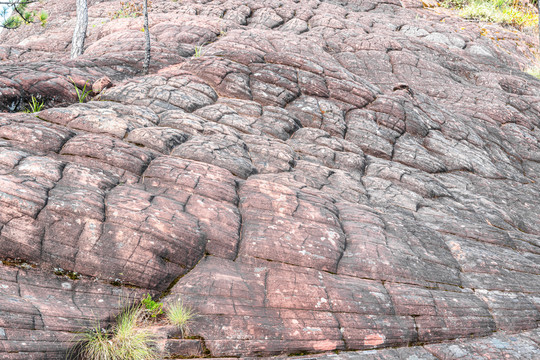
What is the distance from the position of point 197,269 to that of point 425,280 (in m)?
3.93

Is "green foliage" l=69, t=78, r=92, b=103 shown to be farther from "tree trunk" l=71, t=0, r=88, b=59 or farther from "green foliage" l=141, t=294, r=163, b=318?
"tree trunk" l=71, t=0, r=88, b=59

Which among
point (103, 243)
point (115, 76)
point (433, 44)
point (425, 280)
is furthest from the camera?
point (433, 44)

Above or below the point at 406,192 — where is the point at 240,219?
above

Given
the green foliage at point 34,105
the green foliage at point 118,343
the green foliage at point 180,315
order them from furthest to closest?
1. the green foliage at point 34,105
2. the green foliage at point 180,315
3. the green foliage at point 118,343

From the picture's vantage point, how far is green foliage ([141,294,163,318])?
5094mm

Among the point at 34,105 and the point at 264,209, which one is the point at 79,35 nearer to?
the point at 34,105

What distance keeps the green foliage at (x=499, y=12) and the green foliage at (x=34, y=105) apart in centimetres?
2861

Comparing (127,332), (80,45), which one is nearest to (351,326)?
(127,332)

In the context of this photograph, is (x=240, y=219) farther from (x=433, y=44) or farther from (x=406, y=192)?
(x=433, y=44)

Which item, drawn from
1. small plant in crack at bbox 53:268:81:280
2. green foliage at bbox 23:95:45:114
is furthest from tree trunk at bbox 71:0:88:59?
small plant in crack at bbox 53:268:81:280

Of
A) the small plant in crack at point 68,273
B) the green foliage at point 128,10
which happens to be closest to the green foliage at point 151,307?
the small plant in crack at point 68,273

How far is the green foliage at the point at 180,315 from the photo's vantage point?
497 centimetres

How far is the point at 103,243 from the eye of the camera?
5.31 metres

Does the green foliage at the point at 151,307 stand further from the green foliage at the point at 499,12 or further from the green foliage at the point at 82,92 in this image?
the green foliage at the point at 499,12
